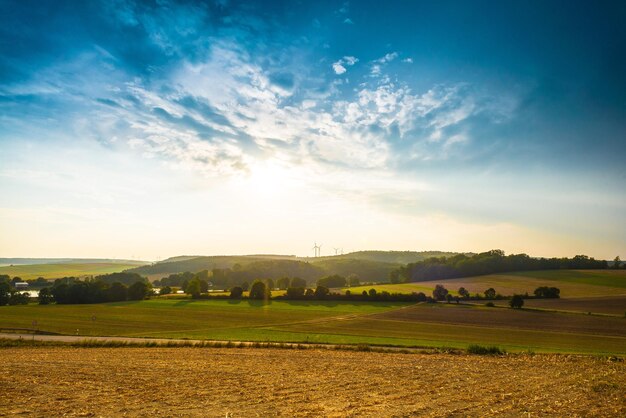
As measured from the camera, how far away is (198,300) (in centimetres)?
10862

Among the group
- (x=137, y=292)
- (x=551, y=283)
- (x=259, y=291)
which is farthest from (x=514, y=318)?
(x=137, y=292)

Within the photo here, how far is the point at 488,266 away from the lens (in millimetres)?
142250

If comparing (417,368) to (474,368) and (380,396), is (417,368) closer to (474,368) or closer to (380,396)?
(474,368)

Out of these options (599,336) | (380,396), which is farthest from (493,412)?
(599,336)

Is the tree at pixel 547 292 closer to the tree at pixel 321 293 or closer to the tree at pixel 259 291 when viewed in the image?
the tree at pixel 321 293

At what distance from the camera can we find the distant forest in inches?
5595

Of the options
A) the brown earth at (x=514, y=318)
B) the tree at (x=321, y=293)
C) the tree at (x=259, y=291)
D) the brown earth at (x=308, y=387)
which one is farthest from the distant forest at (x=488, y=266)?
the brown earth at (x=308, y=387)

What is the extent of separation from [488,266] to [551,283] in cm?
3132

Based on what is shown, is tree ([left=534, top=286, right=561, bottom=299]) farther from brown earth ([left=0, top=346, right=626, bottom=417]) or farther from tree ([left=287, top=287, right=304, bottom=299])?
brown earth ([left=0, top=346, right=626, bottom=417])

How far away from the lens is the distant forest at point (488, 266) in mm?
142125

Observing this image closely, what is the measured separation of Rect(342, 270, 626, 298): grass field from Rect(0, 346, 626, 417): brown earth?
275ft

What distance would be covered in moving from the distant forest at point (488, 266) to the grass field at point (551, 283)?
8707 mm

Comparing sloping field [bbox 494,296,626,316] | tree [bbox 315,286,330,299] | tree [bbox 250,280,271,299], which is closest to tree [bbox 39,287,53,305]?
tree [bbox 250,280,271,299]

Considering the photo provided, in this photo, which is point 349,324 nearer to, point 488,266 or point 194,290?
point 194,290
